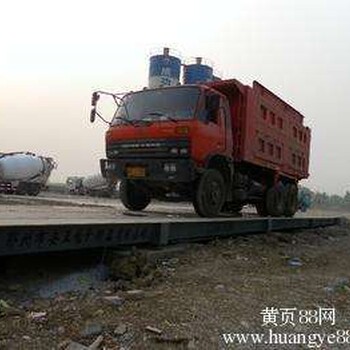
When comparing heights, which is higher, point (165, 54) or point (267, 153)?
point (165, 54)

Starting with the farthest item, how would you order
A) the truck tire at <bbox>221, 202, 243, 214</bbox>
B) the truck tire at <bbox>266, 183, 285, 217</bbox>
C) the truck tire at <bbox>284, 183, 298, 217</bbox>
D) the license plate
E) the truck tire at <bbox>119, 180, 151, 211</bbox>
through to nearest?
1. the truck tire at <bbox>284, 183, 298, 217</bbox>
2. the truck tire at <bbox>221, 202, 243, 214</bbox>
3. the truck tire at <bbox>266, 183, 285, 217</bbox>
4. the truck tire at <bbox>119, 180, 151, 211</bbox>
5. the license plate

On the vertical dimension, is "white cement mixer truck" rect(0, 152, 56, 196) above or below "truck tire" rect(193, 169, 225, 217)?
above

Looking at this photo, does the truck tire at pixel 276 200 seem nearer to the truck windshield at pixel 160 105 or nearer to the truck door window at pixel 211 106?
the truck door window at pixel 211 106

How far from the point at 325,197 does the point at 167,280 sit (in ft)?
260

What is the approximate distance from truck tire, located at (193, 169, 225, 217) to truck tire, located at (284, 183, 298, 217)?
5.20m

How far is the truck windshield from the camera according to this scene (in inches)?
468

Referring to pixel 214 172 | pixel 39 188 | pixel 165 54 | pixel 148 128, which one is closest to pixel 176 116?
pixel 148 128

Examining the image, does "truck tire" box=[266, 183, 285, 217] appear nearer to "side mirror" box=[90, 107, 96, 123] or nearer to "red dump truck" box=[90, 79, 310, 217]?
"red dump truck" box=[90, 79, 310, 217]

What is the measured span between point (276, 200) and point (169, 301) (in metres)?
10.2

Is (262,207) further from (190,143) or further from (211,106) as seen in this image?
(190,143)

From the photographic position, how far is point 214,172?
12.5 meters

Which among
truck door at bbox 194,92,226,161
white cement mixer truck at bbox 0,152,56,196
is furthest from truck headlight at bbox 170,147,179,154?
white cement mixer truck at bbox 0,152,56,196

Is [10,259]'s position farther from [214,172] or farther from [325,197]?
[325,197]

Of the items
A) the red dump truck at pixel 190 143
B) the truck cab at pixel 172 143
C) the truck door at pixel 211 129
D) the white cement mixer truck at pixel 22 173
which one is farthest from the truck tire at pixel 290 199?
the white cement mixer truck at pixel 22 173
